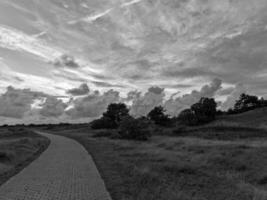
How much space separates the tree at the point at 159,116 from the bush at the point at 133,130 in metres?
44.4

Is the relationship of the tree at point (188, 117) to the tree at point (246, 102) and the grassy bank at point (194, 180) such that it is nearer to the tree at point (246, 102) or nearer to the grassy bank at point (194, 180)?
the tree at point (246, 102)

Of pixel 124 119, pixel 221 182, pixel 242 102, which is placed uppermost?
pixel 242 102

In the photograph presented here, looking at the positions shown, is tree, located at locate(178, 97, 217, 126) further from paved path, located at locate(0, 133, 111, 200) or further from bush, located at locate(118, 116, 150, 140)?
paved path, located at locate(0, 133, 111, 200)

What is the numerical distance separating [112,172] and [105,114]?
80158 mm

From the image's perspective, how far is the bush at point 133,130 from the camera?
40.2 m

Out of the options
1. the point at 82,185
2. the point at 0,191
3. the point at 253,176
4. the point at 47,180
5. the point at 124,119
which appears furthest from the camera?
the point at 124,119

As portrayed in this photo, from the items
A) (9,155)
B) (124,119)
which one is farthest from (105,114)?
(9,155)

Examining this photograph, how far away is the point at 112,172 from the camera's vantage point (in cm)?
1261

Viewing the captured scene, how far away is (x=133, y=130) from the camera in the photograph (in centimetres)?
4078

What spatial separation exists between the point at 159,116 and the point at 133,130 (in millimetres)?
47643

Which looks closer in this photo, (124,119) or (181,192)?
(181,192)

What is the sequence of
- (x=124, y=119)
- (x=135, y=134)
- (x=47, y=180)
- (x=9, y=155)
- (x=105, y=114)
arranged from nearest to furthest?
1. (x=47, y=180)
2. (x=9, y=155)
3. (x=135, y=134)
4. (x=124, y=119)
5. (x=105, y=114)

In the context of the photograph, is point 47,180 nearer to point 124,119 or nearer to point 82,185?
point 82,185

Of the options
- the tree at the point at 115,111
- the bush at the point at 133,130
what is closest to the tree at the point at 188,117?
the tree at the point at 115,111
